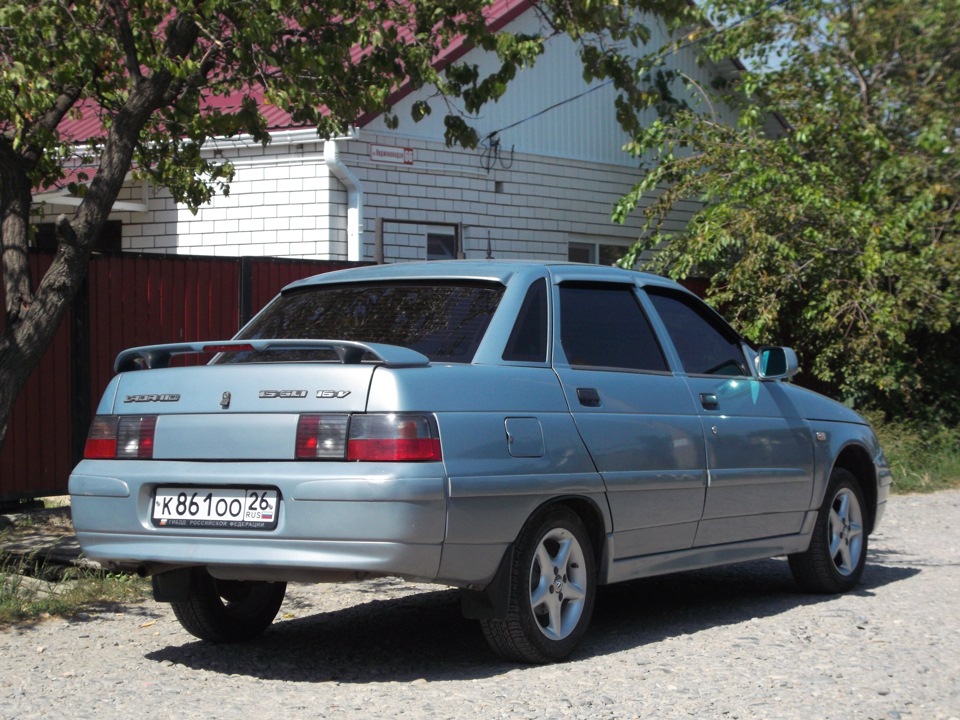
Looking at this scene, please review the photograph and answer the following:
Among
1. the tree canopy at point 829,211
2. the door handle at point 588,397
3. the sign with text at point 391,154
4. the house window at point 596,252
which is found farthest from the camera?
the house window at point 596,252

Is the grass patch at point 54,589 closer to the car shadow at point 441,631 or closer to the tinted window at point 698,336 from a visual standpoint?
the car shadow at point 441,631

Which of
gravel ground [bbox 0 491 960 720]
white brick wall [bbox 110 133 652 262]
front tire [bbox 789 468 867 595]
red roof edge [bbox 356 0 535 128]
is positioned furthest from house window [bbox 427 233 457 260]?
front tire [bbox 789 468 867 595]

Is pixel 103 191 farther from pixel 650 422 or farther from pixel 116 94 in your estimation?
pixel 650 422

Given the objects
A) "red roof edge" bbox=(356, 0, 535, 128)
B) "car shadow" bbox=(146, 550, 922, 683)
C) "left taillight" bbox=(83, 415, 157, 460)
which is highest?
"red roof edge" bbox=(356, 0, 535, 128)

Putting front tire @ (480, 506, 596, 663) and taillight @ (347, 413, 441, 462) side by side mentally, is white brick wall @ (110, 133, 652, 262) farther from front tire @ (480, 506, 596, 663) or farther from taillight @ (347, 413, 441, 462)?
taillight @ (347, 413, 441, 462)

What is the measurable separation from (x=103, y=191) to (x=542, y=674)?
420 centimetres

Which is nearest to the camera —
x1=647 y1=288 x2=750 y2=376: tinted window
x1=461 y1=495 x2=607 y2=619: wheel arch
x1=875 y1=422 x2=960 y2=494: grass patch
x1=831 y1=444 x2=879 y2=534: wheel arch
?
x1=461 y1=495 x2=607 y2=619: wheel arch

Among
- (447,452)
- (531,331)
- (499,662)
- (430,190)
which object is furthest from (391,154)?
(447,452)

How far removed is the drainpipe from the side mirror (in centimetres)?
911

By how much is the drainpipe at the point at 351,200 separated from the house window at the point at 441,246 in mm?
1393

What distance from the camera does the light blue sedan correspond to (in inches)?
205

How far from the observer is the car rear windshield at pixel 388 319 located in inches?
227

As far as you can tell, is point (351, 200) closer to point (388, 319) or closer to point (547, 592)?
point (388, 319)

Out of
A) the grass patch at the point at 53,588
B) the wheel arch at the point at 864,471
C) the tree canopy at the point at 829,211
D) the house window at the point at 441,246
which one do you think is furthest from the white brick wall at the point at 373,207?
the wheel arch at the point at 864,471
